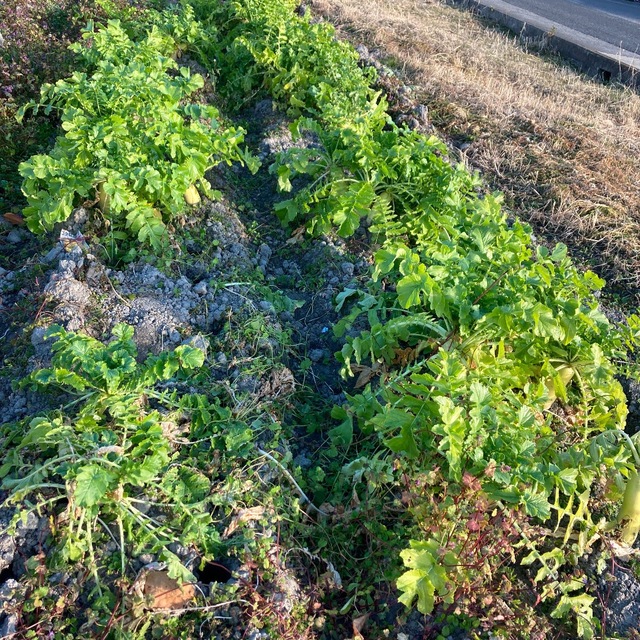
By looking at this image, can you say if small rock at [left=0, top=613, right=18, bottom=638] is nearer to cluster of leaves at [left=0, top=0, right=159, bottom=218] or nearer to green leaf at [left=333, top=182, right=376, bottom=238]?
green leaf at [left=333, top=182, right=376, bottom=238]

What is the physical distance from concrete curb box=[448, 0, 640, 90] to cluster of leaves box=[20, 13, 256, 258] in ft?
21.9

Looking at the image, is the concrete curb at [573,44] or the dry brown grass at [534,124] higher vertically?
the concrete curb at [573,44]

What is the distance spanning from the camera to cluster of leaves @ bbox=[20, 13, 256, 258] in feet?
12.2

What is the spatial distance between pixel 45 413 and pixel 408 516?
1719mm

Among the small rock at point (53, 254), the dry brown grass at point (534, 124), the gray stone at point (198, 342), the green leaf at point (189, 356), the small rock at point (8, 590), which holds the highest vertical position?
the dry brown grass at point (534, 124)

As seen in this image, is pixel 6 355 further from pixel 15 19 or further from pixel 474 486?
pixel 15 19

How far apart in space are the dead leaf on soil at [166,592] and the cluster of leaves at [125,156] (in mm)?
2043

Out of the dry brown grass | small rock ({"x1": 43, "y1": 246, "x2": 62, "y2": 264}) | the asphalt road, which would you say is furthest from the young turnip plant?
the asphalt road

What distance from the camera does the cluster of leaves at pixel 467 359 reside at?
102 inches

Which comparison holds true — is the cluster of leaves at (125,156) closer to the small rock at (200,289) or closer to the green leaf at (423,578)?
the small rock at (200,289)

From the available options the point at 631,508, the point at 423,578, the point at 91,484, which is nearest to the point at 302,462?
the point at 423,578

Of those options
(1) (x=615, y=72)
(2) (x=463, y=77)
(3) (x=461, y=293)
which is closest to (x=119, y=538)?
(3) (x=461, y=293)

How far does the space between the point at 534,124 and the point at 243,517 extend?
5.11 meters

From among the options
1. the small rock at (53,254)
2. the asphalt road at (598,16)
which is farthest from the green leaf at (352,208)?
the asphalt road at (598,16)
